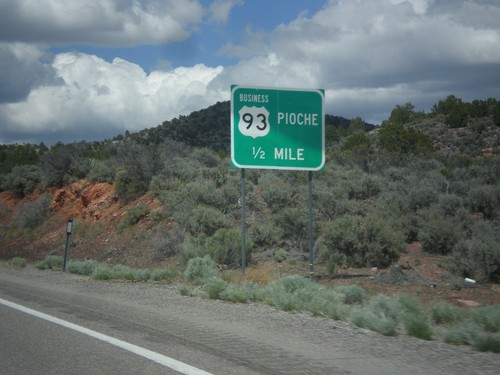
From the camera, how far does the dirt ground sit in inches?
588

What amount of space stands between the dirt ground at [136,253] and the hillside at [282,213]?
89 millimetres

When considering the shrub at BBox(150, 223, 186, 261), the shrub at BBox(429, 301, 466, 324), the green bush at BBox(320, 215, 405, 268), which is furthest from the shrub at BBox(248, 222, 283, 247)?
the shrub at BBox(429, 301, 466, 324)

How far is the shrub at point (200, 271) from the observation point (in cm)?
1605

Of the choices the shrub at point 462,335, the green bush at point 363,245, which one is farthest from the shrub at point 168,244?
the shrub at point 462,335

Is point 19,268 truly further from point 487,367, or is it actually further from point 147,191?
point 487,367

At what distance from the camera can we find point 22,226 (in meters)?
40.4

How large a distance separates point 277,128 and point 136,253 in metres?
11.8

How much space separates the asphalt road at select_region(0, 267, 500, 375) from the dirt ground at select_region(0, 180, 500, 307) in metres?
4.04

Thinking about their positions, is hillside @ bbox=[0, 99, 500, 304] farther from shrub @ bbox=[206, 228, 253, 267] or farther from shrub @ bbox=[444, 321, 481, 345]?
shrub @ bbox=[444, 321, 481, 345]

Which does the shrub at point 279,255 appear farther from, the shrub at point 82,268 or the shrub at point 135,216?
the shrub at point 135,216

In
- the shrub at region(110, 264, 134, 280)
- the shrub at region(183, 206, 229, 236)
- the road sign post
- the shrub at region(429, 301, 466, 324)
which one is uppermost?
the road sign post

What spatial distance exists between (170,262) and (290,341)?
14255mm

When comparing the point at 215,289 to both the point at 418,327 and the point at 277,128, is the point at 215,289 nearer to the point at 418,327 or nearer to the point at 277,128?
the point at 277,128

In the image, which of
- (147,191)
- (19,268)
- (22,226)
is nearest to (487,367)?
(19,268)
